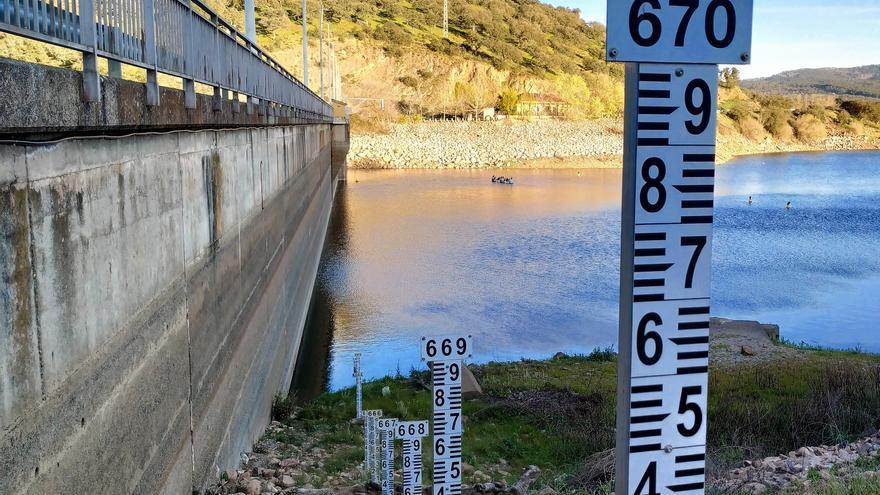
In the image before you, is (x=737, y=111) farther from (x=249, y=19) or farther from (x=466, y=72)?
(x=249, y=19)

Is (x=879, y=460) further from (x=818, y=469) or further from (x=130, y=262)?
(x=130, y=262)

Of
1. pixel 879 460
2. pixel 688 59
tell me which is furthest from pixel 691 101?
pixel 879 460

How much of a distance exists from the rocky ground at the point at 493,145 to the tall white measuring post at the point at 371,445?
2800 inches

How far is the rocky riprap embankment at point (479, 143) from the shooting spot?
269 ft

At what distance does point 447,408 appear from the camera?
21.1 ft

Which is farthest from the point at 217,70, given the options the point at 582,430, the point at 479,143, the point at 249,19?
the point at 479,143

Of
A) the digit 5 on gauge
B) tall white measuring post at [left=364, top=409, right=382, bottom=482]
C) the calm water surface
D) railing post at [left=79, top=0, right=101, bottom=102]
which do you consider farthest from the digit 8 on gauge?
A: the calm water surface

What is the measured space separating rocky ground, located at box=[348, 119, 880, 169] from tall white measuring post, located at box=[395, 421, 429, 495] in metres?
72.9

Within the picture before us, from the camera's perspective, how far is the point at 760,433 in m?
10.1

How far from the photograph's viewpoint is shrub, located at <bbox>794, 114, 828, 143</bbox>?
12469 cm

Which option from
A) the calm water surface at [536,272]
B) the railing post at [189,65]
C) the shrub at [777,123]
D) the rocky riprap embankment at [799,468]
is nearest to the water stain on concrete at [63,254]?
the railing post at [189,65]

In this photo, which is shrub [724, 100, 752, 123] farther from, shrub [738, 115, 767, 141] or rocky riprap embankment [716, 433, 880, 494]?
rocky riprap embankment [716, 433, 880, 494]

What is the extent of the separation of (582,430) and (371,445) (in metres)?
3.61

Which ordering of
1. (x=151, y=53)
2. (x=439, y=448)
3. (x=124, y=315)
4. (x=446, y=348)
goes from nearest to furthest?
(x=124, y=315) → (x=151, y=53) → (x=446, y=348) → (x=439, y=448)
